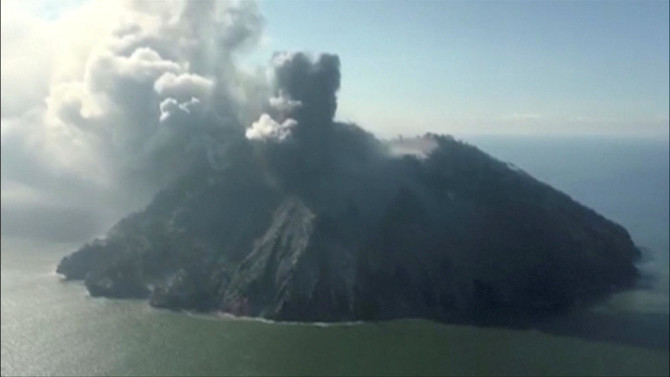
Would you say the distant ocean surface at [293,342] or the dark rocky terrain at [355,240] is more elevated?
the dark rocky terrain at [355,240]

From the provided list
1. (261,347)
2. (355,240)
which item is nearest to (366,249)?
(355,240)

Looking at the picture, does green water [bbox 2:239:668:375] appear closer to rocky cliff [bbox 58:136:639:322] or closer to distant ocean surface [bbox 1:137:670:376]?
distant ocean surface [bbox 1:137:670:376]

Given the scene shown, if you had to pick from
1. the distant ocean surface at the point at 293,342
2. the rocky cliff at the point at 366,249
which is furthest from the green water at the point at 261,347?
the rocky cliff at the point at 366,249

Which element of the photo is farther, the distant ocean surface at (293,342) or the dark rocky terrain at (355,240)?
the dark rocky terrain at (355,240)

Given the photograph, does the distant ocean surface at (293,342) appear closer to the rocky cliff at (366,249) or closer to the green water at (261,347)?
the green water at (261,347)

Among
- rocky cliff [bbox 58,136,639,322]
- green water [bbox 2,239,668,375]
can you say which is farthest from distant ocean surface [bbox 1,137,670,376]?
rocky cliff [bbox 58,136,639,322]

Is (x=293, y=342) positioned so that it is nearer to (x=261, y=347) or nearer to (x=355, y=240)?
(x=261, y=347)
